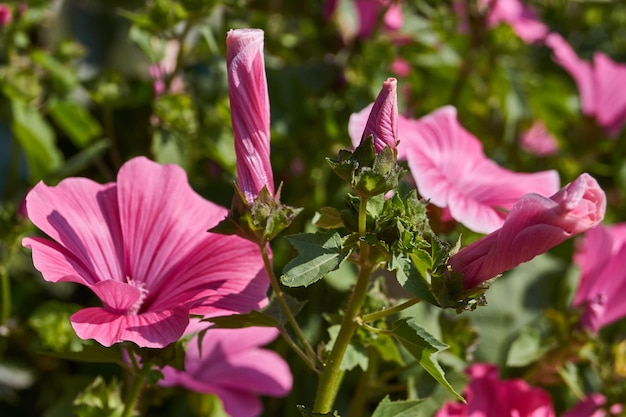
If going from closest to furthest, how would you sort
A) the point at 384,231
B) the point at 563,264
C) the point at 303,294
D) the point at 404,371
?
the point at 384,231 < the point at 404,371 < the point at 303,294 < the point at 563,264

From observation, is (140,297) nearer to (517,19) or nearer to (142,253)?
(142,253)

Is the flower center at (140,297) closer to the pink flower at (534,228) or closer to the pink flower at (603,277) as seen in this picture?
the pink flower at (534,228)

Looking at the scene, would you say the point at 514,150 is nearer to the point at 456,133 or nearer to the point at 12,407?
the point at 456,133

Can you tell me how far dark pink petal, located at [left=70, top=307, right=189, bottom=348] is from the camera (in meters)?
0.69

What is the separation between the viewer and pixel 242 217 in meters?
0.72

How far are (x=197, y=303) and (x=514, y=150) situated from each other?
963 mm

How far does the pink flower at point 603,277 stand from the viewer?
108 centimetres

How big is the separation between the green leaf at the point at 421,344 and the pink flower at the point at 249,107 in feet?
0.52

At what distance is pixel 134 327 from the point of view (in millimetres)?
711

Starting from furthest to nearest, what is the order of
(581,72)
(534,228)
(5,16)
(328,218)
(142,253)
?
(581,72) < (5,16) < (142,253) < (328,218) < (534,228)

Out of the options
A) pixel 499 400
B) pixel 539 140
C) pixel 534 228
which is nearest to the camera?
pixel 534 228

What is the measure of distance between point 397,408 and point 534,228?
0.65 feet

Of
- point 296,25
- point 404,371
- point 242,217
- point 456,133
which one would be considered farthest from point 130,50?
point 242,217

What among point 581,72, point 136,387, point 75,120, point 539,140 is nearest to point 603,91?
point 581,72
